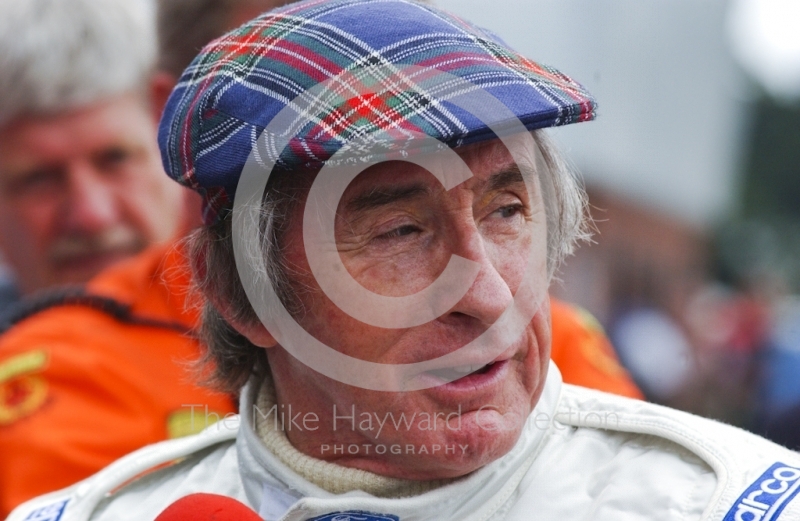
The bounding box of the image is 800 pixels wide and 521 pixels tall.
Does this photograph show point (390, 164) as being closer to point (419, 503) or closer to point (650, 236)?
point (419, 503)

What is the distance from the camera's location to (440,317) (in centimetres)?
162

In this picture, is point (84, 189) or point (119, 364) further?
point (84, 189)

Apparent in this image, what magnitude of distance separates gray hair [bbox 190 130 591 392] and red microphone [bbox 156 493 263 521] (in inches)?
17.2

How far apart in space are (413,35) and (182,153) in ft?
1.64

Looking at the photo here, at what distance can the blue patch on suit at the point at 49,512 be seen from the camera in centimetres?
206

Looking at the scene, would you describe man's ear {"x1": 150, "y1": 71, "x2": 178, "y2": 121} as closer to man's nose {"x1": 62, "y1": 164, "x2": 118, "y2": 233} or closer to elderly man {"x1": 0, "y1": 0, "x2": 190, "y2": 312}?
elderly man {"x1": 0, "y1": 0, "x2": 190, "y2": 312}

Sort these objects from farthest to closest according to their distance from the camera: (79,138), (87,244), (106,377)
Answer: (87,244) → (79,138) → (106,377)

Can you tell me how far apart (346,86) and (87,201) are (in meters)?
2.01

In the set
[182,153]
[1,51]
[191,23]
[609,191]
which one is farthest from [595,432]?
[609,191]

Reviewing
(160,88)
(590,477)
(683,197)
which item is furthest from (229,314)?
(683,197)

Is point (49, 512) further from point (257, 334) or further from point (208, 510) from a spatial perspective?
point (208, 510)

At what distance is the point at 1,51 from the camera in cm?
321

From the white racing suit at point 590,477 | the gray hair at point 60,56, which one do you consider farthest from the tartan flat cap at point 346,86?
the gray hair at point 60,56

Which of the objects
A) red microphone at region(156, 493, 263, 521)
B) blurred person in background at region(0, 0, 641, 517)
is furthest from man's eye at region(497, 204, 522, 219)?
blurred person in background at region(0, 0, 641, 517)
